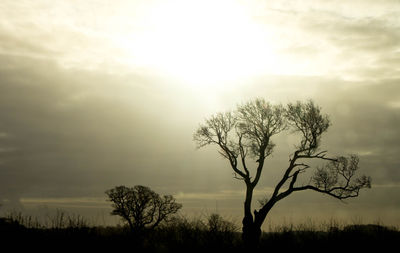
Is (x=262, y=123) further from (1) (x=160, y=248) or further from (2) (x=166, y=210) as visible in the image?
(2) (x=166, y=210)

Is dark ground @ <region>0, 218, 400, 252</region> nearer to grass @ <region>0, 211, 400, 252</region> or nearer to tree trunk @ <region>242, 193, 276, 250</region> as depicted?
grass @ <region>0, 211, 400, 252</region>

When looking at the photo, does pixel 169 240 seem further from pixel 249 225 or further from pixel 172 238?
pixel 249 225

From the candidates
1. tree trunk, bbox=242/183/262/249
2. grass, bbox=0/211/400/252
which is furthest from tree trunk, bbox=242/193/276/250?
grass, bbox=0/211/400/252

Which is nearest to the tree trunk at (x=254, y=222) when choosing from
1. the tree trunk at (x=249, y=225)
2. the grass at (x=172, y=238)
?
the tree trunk at (x=249, y=225)

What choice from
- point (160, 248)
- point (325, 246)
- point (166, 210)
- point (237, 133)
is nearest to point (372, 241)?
point (325, 246)

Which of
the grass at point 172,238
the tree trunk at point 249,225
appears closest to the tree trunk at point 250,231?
the tree trunk at point 249,225

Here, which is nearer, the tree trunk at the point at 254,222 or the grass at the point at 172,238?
the grass at the point at 172,238

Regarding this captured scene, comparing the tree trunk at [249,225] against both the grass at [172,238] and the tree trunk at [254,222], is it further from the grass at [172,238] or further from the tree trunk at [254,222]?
the grass at [172,238]

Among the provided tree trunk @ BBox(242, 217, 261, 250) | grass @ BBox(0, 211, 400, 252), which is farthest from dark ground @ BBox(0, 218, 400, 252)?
tree trunk @ BBox(242, 217, 261, 250)

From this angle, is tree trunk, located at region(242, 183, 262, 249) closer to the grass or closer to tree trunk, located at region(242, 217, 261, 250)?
tree trunk, located at region(242, 217, 261, 250)

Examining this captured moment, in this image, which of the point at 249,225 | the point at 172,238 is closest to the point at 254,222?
the point at 249,225

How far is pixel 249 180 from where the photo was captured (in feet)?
125

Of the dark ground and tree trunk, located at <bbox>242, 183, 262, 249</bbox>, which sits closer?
the dark ground

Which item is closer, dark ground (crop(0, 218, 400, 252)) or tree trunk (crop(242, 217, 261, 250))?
dark ground (crop(0, 218, 400, 252))
